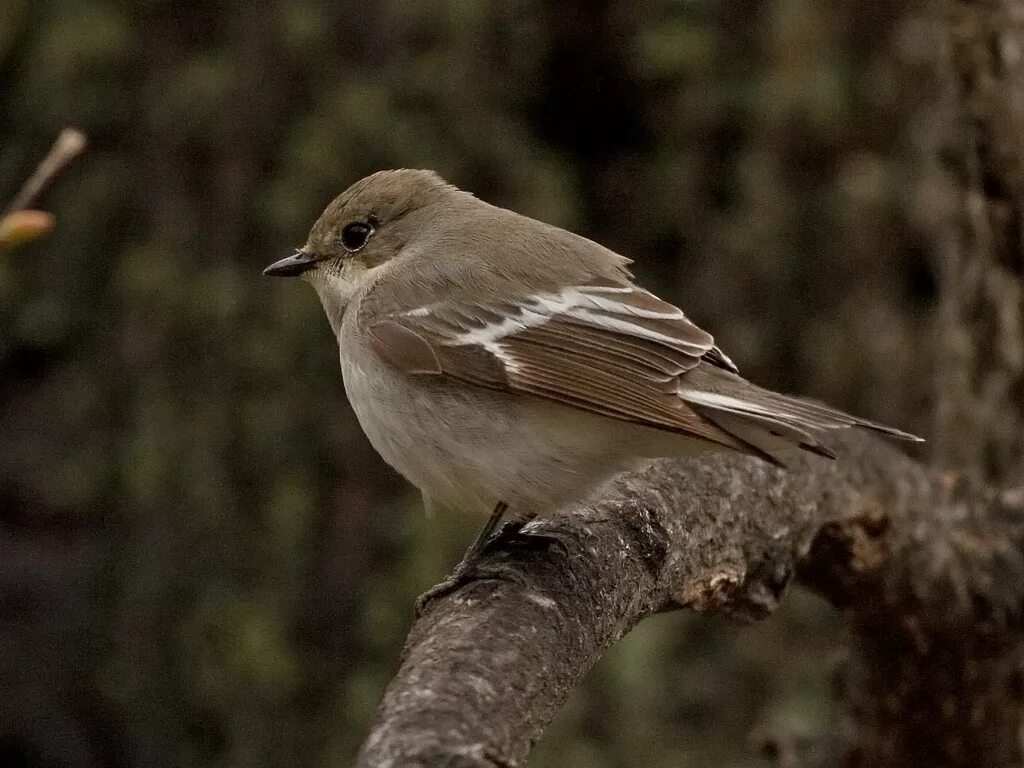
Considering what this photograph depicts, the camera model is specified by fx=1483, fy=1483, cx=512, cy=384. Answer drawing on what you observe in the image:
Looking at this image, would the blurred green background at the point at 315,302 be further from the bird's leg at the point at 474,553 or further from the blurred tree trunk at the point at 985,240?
the bird's leg at the point at 474,553

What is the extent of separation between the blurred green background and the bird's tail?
6.99 ft

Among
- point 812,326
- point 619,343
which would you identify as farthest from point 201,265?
point 619,343

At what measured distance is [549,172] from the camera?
496cm

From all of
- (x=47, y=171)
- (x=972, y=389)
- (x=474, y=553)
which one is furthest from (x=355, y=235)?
(x=47, y=171)

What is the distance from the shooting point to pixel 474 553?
102 inches

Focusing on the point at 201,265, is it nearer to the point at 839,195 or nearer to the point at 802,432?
the point at 839,195

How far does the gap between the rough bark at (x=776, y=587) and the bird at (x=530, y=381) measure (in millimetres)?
137

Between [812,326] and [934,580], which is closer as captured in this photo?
[934,580]

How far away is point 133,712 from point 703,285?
2.45 meters

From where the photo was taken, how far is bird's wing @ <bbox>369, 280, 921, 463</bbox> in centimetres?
235

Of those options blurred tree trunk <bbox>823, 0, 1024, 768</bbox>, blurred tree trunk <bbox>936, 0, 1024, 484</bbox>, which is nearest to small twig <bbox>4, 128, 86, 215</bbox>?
blurred tree trunk <bbox>823, 0, 1024, 768</bbox>

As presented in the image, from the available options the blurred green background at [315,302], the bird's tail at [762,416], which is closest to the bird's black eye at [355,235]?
the bird's tail at [762,416]

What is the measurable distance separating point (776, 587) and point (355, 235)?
3.77 feet

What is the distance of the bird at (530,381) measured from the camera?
7.91 feet
